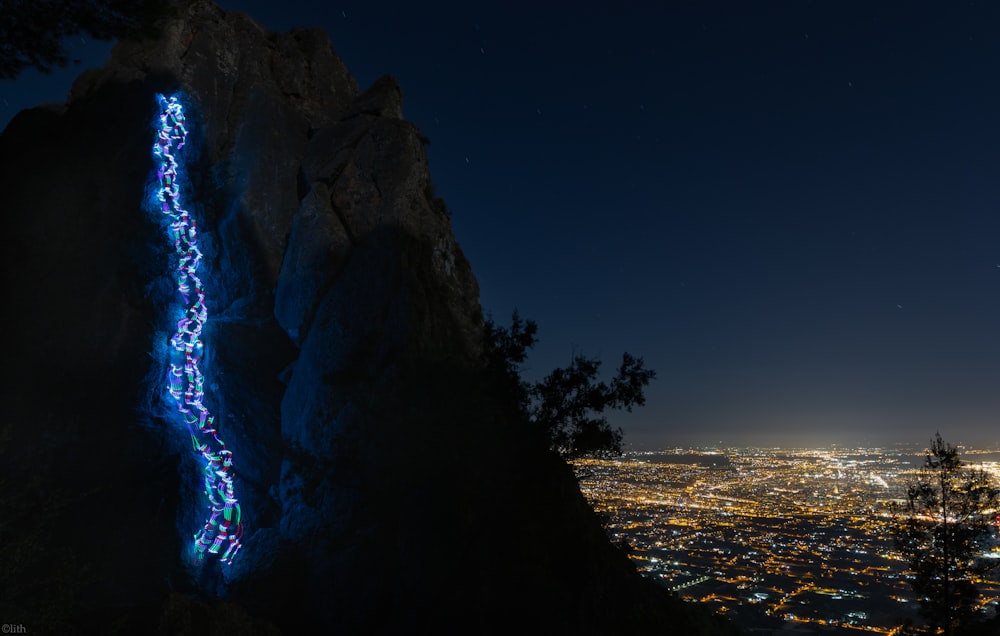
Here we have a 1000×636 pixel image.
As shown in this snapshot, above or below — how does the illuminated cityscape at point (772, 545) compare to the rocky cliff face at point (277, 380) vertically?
below

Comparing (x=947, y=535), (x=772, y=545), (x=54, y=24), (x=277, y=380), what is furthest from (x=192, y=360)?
(x=772, y=545)

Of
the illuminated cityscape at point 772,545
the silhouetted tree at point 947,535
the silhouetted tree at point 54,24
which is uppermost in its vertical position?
the silhouetted tree at point 54,24

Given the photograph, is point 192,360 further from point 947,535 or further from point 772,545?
point 772,545

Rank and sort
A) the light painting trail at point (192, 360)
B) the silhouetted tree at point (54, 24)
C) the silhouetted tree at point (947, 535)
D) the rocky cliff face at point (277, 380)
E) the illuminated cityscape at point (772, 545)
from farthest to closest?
the illuminated cityscape at point (772, 545), the silhouetted tree at point (947, 535), the light painting trail at point (192, 360), the rocky cliff face at point (277, 380), the silhouetted tree at point (54, 24)

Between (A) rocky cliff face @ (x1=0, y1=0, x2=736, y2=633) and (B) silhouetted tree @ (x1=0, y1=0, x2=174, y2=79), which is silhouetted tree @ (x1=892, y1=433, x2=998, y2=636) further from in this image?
(B) silhouetted tree @ (x1=0, y1=0, x2=174, y2=79)

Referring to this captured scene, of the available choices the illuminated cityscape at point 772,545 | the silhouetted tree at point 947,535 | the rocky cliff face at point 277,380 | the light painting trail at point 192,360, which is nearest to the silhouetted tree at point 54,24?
the rocky cliff face at point 277,380

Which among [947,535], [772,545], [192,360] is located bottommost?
[772,545]

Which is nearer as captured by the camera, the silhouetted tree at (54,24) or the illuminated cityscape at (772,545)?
the silhouetted tree at (54,24)

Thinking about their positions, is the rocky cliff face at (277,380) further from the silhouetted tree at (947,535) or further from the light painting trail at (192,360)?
the silhouetted tree at (947,535)
